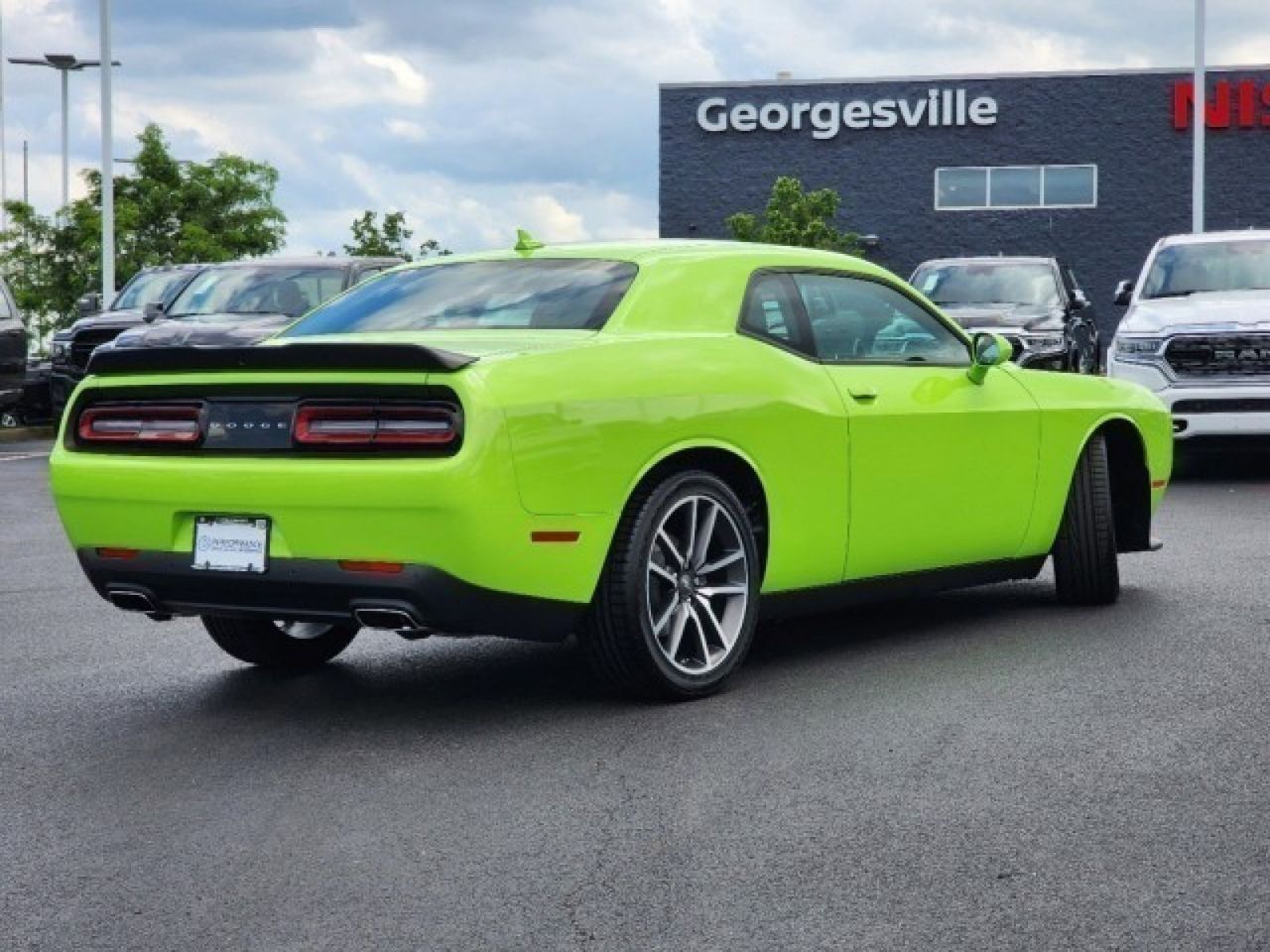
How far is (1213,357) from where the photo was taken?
15.4 metres

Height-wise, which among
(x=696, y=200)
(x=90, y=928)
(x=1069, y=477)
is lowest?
A: (x=90, y=928)

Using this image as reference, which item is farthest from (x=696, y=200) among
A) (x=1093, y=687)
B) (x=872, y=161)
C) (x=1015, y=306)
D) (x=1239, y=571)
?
(x=1093, y=687)

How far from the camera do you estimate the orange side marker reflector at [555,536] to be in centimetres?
629

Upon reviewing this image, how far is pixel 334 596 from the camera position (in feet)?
20.6

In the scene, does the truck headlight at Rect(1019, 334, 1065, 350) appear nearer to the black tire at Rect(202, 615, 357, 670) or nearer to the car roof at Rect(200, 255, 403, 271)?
the car roof at Rect(200, 255, 403, 271)

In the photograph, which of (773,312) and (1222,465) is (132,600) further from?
(1222,465)

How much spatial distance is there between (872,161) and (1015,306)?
29.5m

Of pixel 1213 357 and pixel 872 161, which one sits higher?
pixel 872 161

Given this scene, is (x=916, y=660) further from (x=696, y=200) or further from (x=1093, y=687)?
(x=696, y=200)

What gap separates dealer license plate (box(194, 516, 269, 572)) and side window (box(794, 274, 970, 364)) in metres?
2.17

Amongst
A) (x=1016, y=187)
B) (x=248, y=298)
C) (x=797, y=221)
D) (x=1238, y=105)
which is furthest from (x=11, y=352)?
(x=1238, y=105)

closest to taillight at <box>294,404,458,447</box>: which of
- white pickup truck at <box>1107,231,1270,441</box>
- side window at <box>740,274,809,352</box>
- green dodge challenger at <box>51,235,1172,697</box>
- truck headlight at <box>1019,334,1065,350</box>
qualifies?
green dodge challenger at <box>51,235,1172,697</box>

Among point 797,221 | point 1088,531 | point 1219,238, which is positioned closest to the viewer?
point 1088,531

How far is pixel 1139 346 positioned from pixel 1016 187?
34.2 metres
